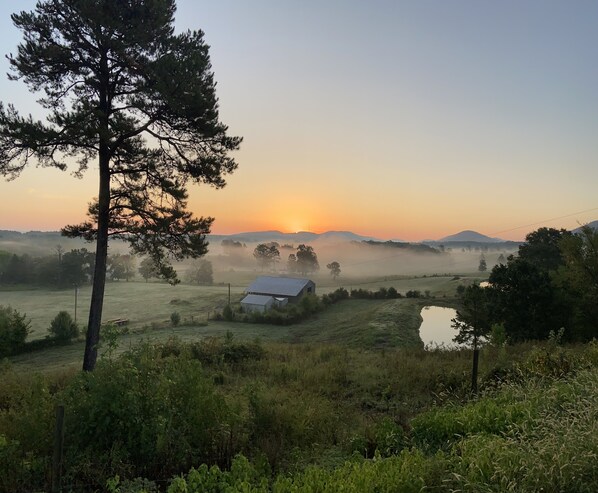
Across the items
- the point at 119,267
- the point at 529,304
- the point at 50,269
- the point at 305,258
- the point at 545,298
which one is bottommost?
the point at 529,304

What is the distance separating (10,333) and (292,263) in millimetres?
116112

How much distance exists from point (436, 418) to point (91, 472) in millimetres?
5166

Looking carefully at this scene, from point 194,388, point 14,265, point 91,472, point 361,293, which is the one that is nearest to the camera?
point 91,472

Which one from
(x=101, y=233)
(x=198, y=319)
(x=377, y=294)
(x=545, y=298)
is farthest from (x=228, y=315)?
(x=101, y=233)

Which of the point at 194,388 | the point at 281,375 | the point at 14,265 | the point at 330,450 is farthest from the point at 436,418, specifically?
the point at 14,265

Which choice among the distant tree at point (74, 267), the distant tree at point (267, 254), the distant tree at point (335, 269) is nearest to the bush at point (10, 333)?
the distant tree at point (74, 267)

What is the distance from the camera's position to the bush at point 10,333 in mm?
30406

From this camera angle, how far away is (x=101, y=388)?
5.47 m

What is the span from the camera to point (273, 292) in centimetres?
5878

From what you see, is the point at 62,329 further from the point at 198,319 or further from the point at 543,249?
the point at 543,249

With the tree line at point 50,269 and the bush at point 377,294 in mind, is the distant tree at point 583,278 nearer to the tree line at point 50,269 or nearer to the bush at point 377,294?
the bush at point 377,294

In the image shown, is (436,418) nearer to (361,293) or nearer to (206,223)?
(206,223)

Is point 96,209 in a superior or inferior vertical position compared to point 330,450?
superior

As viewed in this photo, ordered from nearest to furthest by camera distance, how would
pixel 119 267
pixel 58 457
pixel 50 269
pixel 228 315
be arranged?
pixel 58 457, pixel 228 315, pixel 50 269, pixel 119 267
